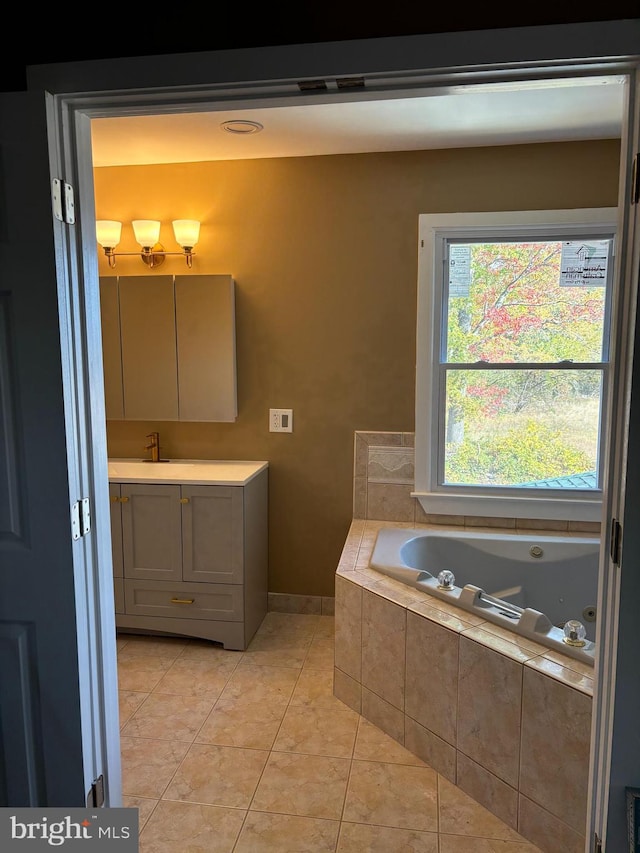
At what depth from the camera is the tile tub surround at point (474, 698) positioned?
1.81 metres

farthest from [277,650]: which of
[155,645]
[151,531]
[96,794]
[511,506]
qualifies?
[96,794]

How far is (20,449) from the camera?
1.51 metres

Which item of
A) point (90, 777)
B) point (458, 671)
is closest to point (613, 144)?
point (458, 671)

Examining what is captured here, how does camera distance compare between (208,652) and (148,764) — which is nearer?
(148,764)

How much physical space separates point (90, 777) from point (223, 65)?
5.71 ft

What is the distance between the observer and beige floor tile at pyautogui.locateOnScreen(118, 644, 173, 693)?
2789mm

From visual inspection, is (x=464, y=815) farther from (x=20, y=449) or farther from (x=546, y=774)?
(x=20, y=449)

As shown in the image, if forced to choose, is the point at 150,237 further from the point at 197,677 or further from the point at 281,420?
the point at 197,677

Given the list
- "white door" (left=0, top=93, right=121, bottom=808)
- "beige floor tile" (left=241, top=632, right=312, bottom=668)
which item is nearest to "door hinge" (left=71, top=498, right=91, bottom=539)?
"white door" (left=0, top=93, right=121, bottom=808)

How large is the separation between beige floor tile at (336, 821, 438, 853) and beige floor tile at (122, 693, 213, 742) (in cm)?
76

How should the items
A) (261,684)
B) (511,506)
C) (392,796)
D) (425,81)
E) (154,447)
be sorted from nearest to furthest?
(425,81) < (392,796) < (261,684) < (511,506) < (154,447)

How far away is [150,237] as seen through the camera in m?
3.25

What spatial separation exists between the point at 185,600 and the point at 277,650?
0.52m

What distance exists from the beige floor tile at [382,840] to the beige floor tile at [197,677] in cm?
92
